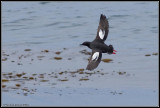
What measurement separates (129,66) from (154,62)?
3.52 feet

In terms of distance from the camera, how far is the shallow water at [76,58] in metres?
16.4

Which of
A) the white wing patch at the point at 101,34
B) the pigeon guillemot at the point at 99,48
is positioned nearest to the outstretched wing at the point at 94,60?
the pigeon guillemot at the point at 99,48

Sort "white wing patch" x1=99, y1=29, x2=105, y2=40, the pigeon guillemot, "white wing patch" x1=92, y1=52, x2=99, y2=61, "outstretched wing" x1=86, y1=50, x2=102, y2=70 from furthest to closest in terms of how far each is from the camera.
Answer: "white wing patch" x1=99, y1=29, x2=105, y2=40
"white wing patch" x1=92, y1=52, x2=99, y2=61
the pigeon guillemot
"outstretched wing" x1=86, y1=50, x2=102, y2=70

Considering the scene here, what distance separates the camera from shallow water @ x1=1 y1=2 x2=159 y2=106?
16.4 meters

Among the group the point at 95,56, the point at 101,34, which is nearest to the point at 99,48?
the point at 95,56

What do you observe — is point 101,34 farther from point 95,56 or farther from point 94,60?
point 94,60

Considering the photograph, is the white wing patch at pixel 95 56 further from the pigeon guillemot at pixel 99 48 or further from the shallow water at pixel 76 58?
the shallow water at pixel 76 58

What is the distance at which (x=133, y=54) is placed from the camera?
22281mm

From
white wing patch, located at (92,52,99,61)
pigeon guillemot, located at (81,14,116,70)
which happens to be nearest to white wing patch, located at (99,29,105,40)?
pigeon guillemot, located at (81,14,116,70)

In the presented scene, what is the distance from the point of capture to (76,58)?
21656 millimetres

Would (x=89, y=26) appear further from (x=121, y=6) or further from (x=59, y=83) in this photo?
(x=59, y=83)

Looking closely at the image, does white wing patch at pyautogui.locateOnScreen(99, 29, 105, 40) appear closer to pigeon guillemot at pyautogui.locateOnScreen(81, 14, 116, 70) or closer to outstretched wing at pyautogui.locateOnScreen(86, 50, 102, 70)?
pigeon guillemot at pyautogui.locateOnScreen(81, 14, 116, 70)

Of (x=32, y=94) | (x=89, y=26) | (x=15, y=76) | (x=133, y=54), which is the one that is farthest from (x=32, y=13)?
(x=32, y=94)

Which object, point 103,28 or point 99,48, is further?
point 103,28
